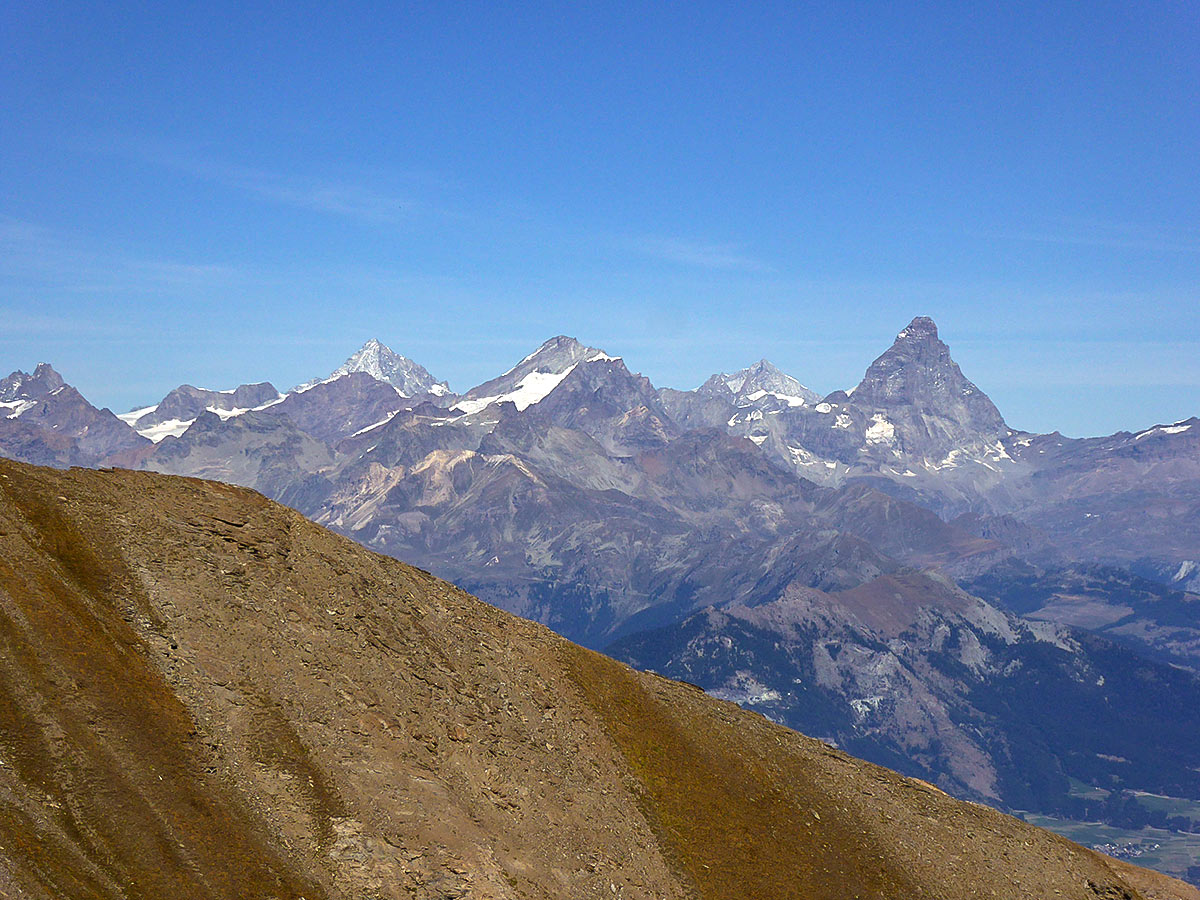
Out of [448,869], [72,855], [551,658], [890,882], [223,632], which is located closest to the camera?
[72,855]

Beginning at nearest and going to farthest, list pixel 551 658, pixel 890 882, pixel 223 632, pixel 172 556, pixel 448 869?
1. pixel 448 869
2. pixel 223 632
3. pixel 172 556
4. pixel 890 882
5. pixel 551 658

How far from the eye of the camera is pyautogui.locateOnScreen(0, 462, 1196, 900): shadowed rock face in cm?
6316

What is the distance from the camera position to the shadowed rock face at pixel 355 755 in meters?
63.2

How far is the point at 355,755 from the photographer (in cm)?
7619

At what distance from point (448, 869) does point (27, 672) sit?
1192 inches

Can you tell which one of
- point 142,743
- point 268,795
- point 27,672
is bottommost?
point 268,795

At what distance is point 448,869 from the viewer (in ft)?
235

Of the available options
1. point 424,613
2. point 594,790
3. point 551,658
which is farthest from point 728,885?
point 424,613

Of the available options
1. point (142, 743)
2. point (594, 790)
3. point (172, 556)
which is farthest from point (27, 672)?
point (594, 790)

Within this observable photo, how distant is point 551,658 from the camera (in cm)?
10450

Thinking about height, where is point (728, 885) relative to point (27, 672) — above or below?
below

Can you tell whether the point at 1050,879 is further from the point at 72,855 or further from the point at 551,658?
the point at 72,855

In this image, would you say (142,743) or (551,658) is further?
(551,658)

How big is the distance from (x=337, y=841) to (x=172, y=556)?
29878 millimetres
